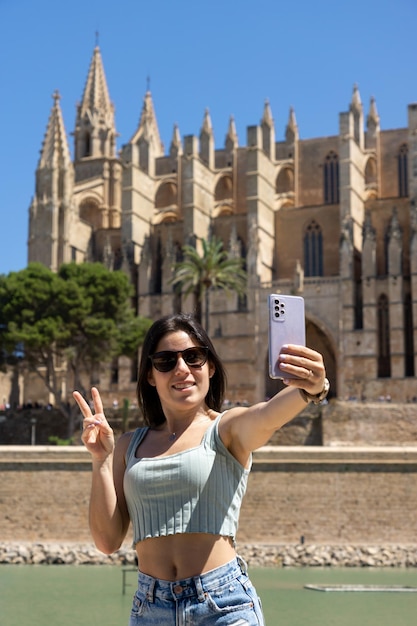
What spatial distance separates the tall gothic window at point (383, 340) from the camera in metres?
42.3

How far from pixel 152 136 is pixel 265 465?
131ft

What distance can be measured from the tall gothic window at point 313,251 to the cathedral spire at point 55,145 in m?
12.6

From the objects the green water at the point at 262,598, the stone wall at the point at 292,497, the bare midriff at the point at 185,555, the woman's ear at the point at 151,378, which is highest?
the woman's ear at the point at 151,378

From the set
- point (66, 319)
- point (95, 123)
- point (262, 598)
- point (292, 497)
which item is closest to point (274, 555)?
point (292, 497)

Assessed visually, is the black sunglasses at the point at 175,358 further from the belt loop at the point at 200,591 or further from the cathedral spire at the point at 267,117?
the cathedral spire at the point at 267,117

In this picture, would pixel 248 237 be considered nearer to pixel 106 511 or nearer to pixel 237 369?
pixel 237 369

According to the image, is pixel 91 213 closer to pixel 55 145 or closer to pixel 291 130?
pixel 55 145

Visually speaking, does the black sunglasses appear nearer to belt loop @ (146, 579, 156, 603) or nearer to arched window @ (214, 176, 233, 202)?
belt loop @ (146, 579, 156, 603)

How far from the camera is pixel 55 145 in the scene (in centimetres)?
5053

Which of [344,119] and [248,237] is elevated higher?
[344,119]

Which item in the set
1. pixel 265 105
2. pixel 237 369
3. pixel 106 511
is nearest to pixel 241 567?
pixel 106 511

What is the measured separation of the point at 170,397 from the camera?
3.54 m

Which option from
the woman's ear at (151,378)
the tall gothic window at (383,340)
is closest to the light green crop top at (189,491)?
the woman's ear at (151,378)

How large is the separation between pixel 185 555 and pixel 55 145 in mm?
48661
